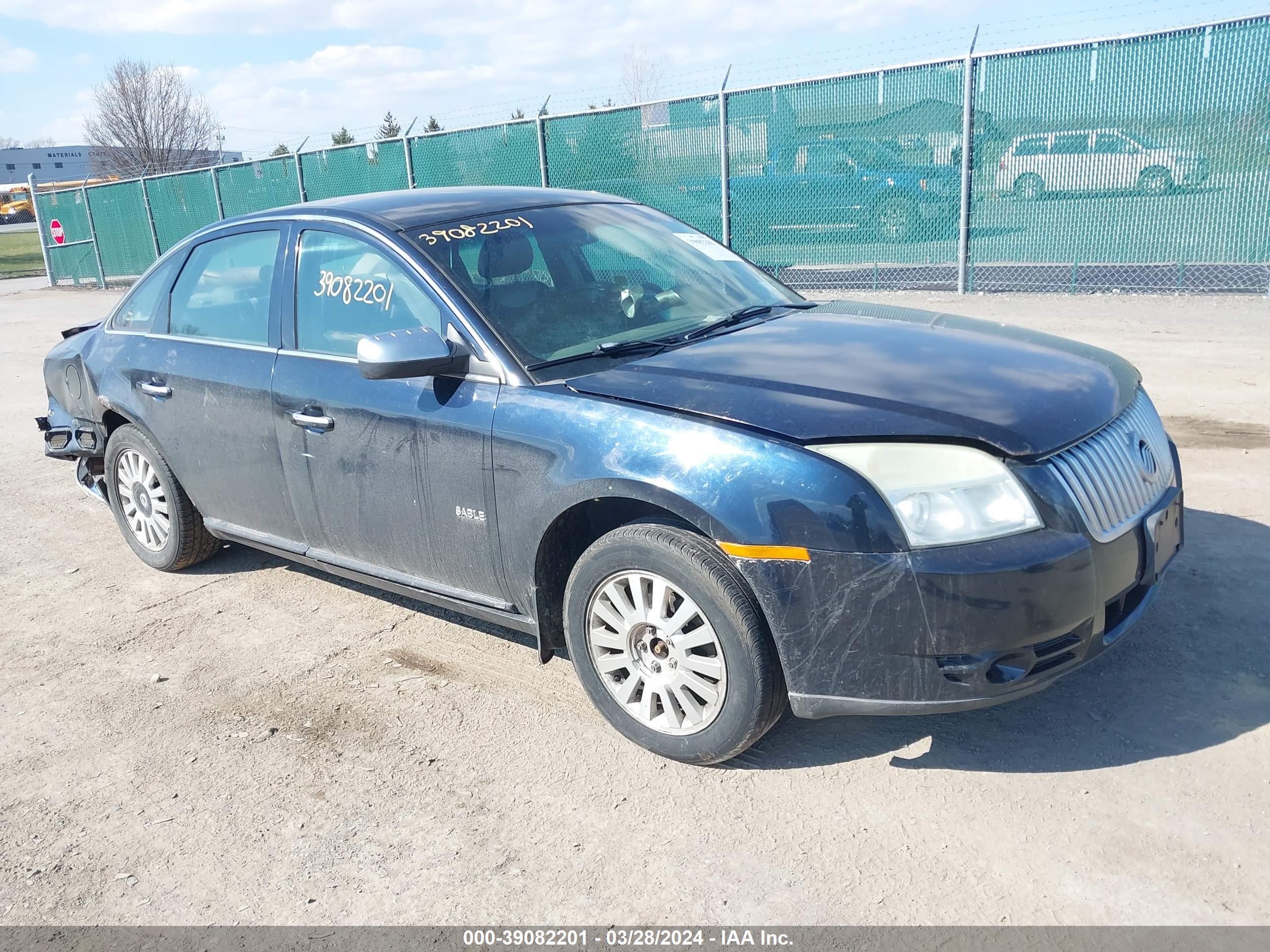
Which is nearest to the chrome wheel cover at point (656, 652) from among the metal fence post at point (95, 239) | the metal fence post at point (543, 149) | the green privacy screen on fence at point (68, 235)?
the metal fence post at point (543, 149)

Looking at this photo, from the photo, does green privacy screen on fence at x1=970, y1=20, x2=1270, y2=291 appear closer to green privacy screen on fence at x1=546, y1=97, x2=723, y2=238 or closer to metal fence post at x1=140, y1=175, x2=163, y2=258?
green privacy screen on fence at x1=546, y1=97, x2=723, y2=238

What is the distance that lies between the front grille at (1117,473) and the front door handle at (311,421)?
101 inches

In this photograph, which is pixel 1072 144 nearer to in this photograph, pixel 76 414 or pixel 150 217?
pixel 76 414

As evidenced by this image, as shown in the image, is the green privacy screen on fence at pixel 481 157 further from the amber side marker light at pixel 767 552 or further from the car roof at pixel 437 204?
the amber side marker light at pixel 767 552

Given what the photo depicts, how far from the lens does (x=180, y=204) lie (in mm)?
20906

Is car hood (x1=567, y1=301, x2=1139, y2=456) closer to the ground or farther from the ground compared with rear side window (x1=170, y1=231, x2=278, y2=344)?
closer to the ground

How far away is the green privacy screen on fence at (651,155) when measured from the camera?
1298 centimetres

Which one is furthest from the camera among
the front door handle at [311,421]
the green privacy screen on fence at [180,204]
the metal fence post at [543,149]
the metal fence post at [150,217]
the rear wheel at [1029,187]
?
the metal fence post at [150,217]

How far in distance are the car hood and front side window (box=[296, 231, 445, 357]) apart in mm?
806

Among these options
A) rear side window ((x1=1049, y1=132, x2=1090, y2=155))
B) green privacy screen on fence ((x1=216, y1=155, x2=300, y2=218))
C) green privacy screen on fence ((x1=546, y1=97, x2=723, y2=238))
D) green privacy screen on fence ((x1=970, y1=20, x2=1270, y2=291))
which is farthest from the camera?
green privacy screen on fence ((x1=216, y1=155, x2=300, y2=218))

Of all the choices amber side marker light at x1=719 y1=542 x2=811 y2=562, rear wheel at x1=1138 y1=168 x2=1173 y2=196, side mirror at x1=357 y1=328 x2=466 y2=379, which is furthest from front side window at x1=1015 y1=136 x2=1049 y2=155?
amber side marker light at x1=719 y1=542 x2=811 y2=562

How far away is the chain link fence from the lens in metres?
10.2

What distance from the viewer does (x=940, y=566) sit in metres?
2.73

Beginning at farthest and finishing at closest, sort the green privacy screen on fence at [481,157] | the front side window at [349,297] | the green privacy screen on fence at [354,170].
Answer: the green privacy screen on fence at [354,170] < the green privacy screen on fence at [481,157] < the front side window at [349,297]
